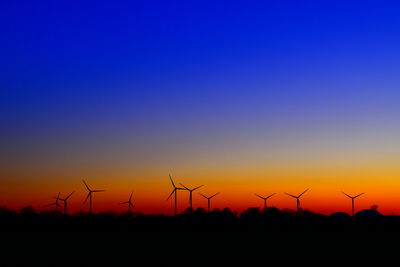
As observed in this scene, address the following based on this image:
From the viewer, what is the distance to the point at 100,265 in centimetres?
9331

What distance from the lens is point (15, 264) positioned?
94.4 meters

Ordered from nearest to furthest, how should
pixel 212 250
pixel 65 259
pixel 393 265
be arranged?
pixel 393 265 → pixel 65 259 → pixel 212 250

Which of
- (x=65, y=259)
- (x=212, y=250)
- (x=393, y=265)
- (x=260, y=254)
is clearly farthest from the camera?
(x=212, y=250)

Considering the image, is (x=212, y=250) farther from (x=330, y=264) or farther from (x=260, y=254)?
(x=330, y=264)

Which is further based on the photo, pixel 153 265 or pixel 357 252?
pixel 357 252

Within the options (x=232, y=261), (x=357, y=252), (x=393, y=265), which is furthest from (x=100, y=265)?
(x=357, y=252)

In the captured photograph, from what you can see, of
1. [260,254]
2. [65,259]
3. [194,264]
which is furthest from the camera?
[260,254]

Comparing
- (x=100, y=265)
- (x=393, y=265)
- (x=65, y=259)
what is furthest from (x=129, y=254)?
(x=393, y=265)

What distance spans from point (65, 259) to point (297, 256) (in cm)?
4493

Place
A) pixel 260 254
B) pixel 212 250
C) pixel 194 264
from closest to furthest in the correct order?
pixel 194 264 < pixel 260 254 < pixel 212 250

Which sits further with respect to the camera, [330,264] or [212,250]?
[212,250]

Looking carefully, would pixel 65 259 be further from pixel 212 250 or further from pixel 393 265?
pixel 393 265

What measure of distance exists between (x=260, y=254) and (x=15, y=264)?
48355mm

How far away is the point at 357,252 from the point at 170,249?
4258cm
